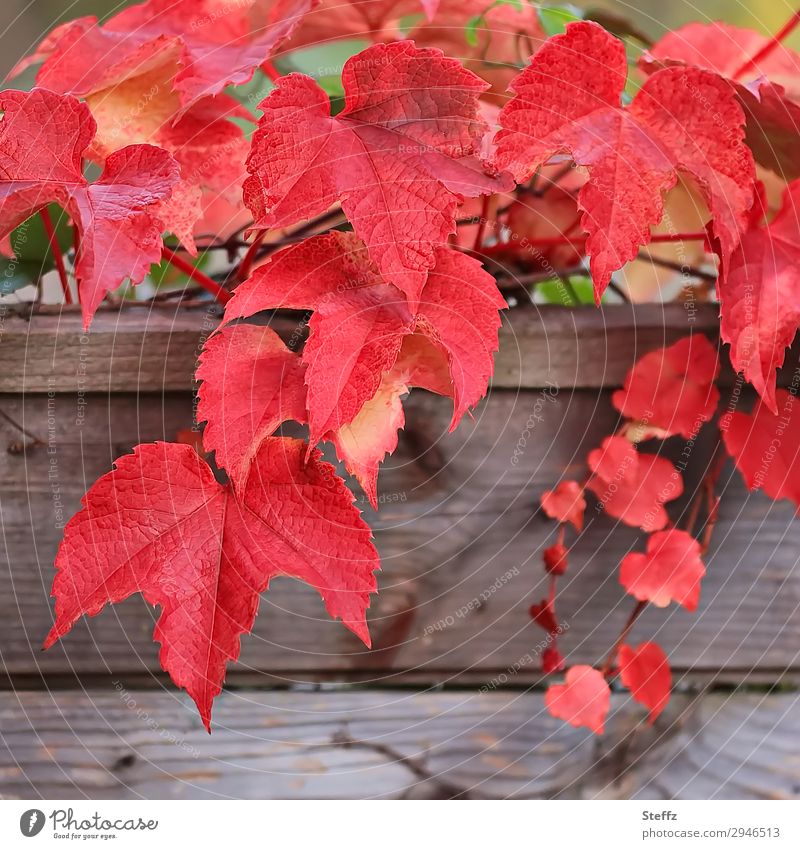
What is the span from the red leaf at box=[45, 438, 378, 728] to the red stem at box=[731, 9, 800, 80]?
0.77 feet

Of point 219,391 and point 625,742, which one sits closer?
point 219,391

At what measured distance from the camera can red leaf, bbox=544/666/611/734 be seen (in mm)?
331

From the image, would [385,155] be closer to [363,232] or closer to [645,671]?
[363,232]

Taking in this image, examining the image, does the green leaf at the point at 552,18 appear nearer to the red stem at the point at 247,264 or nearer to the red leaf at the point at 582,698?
the red stem at the point at 247,264

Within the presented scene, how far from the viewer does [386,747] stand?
34cm

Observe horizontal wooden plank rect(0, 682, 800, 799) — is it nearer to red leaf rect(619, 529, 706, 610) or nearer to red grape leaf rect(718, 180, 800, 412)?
red leaf rect(619, 529, 706, 610)

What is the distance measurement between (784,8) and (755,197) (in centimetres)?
11

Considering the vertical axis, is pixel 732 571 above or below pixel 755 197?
below

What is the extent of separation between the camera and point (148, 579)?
0.26 m

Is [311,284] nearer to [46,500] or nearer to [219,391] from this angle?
[219,391]

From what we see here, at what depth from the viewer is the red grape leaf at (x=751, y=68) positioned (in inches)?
10.7

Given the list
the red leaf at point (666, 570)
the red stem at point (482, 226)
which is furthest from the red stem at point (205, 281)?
the red leaf at point (666, 570)
